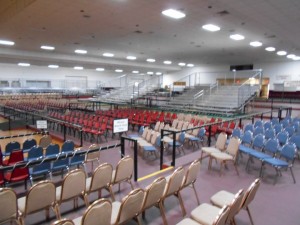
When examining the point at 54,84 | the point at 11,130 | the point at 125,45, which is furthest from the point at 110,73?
the point at 11,130

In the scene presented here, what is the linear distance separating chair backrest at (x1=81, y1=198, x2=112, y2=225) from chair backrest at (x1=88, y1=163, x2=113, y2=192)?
1104 mm

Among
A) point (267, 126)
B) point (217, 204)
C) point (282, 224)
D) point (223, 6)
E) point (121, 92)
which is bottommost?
point (282, 224)

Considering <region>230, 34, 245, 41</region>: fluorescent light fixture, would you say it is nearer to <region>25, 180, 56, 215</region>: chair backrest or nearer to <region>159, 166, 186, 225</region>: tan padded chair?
<region>159, 166, 186, 225</region>: tan padded chair

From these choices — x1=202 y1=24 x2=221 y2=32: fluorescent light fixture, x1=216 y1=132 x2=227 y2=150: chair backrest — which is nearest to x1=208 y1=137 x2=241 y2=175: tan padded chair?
x1=216 y1=132 x2=227 y2=150: chair backrest

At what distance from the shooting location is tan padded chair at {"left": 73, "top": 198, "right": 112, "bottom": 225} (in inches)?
91.3

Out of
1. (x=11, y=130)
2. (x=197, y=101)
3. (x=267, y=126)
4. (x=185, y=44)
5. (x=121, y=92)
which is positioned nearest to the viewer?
(x=267, y=126)

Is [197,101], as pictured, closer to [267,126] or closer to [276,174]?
[267,126]

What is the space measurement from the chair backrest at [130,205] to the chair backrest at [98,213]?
198 millimetres

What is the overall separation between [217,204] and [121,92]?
61.8 feet

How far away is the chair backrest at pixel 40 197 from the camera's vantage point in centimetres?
289

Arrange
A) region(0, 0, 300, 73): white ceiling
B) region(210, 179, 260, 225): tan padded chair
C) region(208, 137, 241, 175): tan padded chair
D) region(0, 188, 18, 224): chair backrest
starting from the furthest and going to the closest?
region(0, 0, 300, 73): white ceiling → region(208, 137, 241, 175): tan padded chair → region(210, 179, 260, 225): tan padded chair → region(0, 188, 18, 224): chair backrest

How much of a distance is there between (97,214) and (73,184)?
1071 mm

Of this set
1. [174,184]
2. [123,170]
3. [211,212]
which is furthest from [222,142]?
[211,212]

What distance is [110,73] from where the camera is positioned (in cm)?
3384
